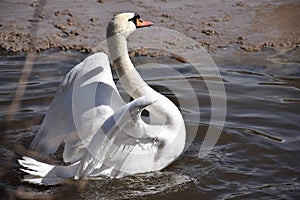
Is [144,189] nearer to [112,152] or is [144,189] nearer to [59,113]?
[112,152]

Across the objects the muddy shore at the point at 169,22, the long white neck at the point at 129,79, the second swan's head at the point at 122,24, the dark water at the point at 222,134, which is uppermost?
the second swan's head at the point at 122,24

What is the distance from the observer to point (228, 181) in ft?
19.0

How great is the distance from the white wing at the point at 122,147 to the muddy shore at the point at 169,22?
3.98 metres

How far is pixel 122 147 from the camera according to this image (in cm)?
550

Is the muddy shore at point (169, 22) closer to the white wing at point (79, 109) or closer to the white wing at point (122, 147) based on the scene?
the white wing at point (79, 109)

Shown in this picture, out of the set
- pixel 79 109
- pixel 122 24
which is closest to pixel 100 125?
pixel 79 109

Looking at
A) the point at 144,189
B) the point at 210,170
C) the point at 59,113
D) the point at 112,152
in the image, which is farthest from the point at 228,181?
the point at 59,113

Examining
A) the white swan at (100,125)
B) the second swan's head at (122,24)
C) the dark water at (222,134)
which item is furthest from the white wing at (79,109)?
the dark water at (222,134)

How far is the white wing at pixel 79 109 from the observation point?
17.8 ft

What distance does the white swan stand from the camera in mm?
5430

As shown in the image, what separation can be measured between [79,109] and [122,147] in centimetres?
52

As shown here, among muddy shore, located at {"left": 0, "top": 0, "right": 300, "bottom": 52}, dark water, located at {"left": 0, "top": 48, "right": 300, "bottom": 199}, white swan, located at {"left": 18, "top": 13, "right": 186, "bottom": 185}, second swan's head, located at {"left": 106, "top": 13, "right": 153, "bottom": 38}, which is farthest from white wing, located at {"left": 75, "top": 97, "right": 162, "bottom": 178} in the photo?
muddy shore, located at {"left": 0, "top": 0, "right": 300, "bottom": 52}

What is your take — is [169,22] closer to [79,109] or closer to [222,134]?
[222,134]

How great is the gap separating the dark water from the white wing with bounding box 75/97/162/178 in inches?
5.9
